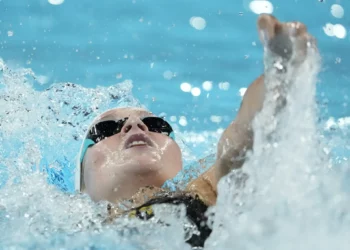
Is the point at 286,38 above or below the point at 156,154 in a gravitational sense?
below

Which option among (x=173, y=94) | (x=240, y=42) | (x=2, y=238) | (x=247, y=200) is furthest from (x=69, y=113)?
(x=247, y=200)

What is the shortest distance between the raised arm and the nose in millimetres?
648

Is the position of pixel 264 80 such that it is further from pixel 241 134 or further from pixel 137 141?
pixel 137 141

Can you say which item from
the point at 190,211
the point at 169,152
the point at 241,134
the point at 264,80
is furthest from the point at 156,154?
the point at 264,80

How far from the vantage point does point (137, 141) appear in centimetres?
232

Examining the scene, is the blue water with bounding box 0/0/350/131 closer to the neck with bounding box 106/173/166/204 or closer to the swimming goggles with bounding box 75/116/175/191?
the swimming goggles with bounding box 75/116/175/191

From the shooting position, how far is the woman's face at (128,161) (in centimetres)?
222

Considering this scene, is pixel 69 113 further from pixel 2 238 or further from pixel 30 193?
pixel 2 238

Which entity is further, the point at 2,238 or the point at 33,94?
the point at 33,94

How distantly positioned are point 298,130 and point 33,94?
3.11 meters

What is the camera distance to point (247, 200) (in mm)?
1665

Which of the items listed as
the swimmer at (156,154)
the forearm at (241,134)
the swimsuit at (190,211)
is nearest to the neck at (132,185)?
the swimmer at (156,154)

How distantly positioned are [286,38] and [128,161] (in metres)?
1.03

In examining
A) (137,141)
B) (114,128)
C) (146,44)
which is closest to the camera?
(137,141)
